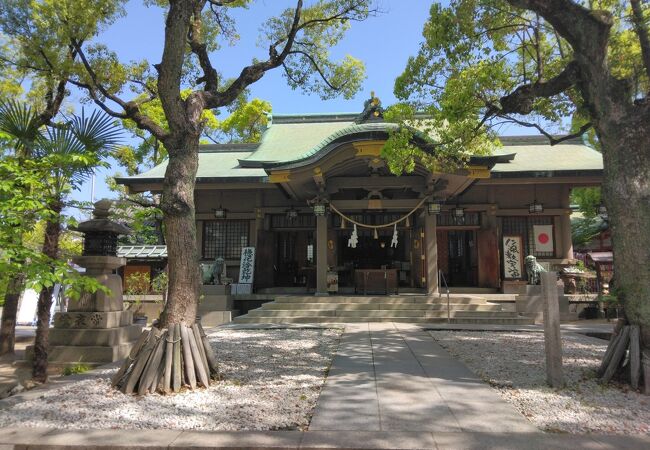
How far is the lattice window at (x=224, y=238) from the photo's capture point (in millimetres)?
16375

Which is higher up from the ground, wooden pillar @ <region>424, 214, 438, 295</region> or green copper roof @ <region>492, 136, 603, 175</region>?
green copper roof @ <region>492, 136, 603, 175</region>

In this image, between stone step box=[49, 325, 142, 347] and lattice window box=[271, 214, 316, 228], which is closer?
stone step box=[49, 325, 142, 347]

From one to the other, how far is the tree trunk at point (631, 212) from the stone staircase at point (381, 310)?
21.4ft

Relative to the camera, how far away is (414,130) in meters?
10.1

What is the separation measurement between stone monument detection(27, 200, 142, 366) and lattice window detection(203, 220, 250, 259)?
7776mm

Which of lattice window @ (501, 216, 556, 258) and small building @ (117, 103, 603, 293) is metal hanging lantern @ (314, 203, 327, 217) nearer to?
small building @ (117, 103, 603, 293)

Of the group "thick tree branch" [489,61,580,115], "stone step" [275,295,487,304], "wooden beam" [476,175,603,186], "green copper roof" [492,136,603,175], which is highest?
"green copper roof" [492,136,603,175]

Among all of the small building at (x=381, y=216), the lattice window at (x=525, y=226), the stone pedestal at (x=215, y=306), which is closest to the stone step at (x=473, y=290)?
the small building at (x=381, y=216)

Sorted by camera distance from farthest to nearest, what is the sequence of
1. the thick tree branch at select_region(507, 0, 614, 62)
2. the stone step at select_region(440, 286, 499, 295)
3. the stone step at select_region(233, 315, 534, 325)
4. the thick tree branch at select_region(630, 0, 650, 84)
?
the stone step at select_region(440, 286, 499, 295) → the stone step at select_region(233, 315, 534, 325) → the thick tree branch at select_region(630, 0, 650, 84) → the thick tree branch at select_region(507, 0, 614, 62)

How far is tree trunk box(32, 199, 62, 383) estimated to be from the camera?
A: 20.1ft

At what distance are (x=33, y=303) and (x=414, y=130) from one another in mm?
15165

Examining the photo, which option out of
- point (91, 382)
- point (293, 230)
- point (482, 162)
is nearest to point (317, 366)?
point (91, 382)

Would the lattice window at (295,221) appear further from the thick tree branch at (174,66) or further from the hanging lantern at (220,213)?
the thick tree branch at (174,66)

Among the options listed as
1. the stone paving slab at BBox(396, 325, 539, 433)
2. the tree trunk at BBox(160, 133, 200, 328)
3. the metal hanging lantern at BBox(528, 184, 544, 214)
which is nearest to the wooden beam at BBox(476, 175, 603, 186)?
the metal hanging lantern at BBox(528, 184, 544, 214)
